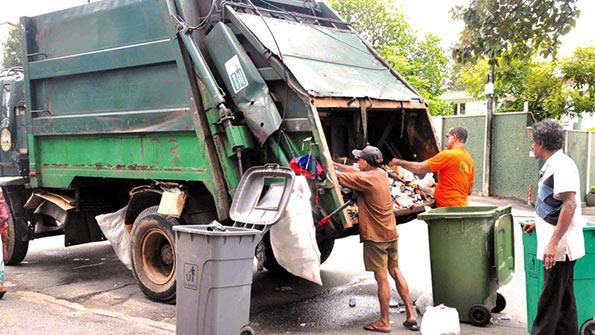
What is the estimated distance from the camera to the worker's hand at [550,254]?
3695 mm

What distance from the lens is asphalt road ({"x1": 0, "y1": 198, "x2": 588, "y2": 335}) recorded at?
4711mm

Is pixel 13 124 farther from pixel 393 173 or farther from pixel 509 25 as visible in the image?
pixel 509 25

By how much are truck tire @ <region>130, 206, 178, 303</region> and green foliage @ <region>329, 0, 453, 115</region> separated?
19960 mm

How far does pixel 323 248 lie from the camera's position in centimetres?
656

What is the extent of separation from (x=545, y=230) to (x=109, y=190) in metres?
4.58

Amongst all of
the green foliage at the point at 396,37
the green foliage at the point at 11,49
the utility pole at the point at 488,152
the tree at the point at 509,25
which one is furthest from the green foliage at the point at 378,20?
the tree at the point at 509,25

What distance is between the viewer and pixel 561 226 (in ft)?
11.9

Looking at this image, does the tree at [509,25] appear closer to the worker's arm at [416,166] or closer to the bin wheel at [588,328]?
the worker's arm at [416,166]

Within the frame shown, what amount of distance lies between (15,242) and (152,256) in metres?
2.33

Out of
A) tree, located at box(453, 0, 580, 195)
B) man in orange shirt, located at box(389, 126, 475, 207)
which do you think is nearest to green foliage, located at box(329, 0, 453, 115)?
tree, located at box(453, 0, 580, 195)

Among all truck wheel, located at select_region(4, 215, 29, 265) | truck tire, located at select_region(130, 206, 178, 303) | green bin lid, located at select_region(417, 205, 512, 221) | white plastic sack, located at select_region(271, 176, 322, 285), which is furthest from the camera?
truck wheel, located at select_region(4, 215, 29, 265)

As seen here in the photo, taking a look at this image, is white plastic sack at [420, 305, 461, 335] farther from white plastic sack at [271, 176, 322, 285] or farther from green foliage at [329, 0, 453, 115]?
green foliage at [329, 0, 453, 115]

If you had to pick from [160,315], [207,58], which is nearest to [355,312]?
[160,315]

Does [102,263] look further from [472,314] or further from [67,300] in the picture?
[472,314]
